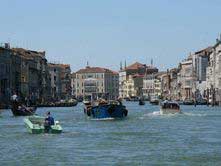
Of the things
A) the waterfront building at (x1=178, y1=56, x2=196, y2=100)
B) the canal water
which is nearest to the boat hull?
the canal water

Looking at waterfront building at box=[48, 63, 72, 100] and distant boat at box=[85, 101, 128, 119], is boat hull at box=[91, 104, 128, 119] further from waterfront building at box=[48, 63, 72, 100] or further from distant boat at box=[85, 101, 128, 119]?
waterfront building at box=[48, 63, 72, 100]

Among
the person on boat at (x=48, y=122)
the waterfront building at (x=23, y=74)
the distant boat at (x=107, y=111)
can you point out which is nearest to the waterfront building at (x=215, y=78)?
the waterfront building at (x=23, y=74)

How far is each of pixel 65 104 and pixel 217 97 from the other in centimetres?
2205

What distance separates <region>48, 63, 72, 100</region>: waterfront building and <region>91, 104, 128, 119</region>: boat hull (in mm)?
106119

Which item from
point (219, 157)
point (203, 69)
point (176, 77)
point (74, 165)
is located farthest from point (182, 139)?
point (176, 77)

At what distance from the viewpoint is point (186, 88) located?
15500cm

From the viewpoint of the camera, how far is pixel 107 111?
53.0 meters

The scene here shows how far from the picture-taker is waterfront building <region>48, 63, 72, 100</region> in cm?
16596

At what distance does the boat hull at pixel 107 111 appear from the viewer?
5291 centimetres

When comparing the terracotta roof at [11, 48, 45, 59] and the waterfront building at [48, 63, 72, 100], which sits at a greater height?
the terracotta roof at [11, 48, 45, 59]

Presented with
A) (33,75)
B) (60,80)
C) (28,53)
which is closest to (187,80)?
(60,80)

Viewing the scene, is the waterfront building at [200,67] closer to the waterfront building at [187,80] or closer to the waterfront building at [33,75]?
the waterfront building at [187,80]

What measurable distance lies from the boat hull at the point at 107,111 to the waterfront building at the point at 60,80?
106119mm

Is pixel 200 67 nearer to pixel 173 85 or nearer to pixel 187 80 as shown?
pixel 187 80
